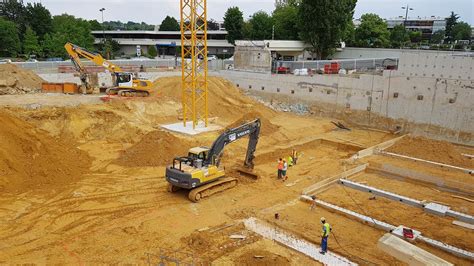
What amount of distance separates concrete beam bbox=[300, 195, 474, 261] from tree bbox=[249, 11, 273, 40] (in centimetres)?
4596

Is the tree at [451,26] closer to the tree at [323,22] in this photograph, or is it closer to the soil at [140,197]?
the tree at [323,22]

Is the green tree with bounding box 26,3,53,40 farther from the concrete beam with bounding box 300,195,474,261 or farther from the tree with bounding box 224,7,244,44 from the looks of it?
the concrete beam with bounding box 300,195,474,261

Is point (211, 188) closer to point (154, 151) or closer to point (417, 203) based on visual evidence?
point (154, 151)

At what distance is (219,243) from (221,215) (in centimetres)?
197

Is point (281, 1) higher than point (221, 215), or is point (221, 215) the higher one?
point (281, 1)

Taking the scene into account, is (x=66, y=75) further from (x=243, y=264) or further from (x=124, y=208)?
(x=243, y=264)

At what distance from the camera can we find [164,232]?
11.2 meters

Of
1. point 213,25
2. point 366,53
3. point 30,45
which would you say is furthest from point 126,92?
point 213,25

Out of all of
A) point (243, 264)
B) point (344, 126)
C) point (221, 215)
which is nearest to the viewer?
point (243, 264)

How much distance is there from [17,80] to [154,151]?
1622 centimetres

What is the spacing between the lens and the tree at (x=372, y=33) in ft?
161

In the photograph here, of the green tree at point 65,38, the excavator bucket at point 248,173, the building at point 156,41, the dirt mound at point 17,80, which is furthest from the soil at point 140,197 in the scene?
the building at point 156,41

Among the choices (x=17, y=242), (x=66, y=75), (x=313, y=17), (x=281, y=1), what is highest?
(x=281, y=1)

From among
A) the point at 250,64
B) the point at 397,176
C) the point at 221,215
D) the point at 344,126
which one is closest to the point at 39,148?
the point at 221,215
